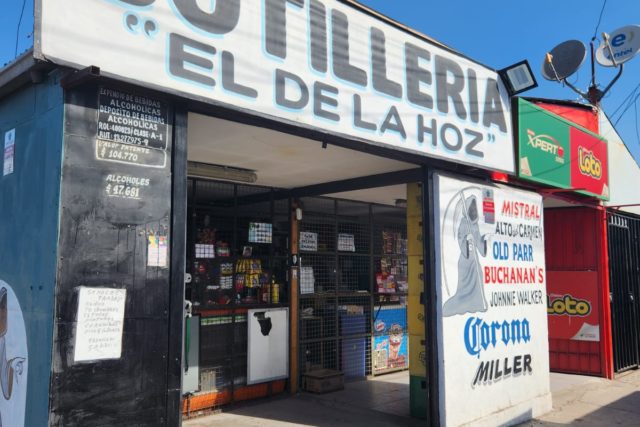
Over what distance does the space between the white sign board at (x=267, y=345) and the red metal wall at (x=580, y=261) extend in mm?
5289

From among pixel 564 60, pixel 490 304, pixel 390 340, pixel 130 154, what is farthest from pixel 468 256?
pixel 564 60

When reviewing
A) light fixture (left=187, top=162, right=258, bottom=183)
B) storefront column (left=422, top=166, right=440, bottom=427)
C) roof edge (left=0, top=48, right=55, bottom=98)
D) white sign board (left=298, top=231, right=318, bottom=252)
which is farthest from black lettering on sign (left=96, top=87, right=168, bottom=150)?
white sign board (left=298, top=231, right=318, bottom=252)

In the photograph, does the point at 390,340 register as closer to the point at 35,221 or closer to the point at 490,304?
the point at 490,304

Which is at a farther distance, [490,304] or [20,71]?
[490,304]

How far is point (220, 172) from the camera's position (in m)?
7.00

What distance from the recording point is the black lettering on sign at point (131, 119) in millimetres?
3707

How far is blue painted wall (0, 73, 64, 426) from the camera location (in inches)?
136

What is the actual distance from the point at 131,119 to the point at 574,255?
883 centimetres

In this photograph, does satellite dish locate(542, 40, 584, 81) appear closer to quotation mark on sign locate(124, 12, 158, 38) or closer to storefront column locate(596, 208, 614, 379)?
storefront column locate(596, 208, 614, 379)

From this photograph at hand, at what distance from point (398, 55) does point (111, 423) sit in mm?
4443

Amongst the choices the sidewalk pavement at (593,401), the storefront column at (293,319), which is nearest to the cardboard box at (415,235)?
the storefront column at (293,319)

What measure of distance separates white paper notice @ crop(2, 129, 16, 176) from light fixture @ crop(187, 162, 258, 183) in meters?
2.62

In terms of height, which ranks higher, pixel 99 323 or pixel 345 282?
pixel 345 282

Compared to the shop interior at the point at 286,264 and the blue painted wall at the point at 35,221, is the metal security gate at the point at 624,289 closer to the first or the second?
the shop interior at the point at 286,264
